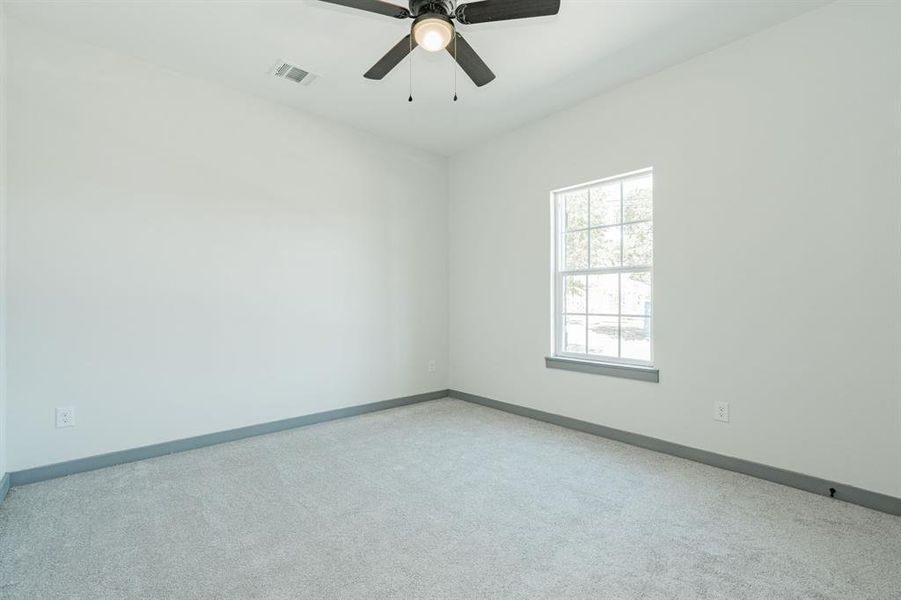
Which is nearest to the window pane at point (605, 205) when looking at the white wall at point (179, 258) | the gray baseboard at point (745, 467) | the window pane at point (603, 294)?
the window pane at point (603, 294)

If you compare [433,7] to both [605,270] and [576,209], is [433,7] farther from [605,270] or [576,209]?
[605,270]

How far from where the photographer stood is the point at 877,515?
2.34m

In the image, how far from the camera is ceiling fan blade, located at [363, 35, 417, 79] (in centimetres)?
237

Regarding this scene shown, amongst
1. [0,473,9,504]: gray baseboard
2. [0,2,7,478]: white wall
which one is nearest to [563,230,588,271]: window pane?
[0,2,7,478]: white wall

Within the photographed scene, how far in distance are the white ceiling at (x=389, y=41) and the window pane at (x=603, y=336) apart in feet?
6.22

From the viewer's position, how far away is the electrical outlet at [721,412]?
2.99m

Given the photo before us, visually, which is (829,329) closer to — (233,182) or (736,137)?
(736,137)

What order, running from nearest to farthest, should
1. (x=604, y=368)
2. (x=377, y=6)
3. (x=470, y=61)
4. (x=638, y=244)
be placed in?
(x=377, y=6), (x=470, y=61), (x=638, y=244), (x=604, y=368)

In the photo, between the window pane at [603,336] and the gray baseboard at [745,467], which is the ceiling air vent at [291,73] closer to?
the window pane at [603,336]

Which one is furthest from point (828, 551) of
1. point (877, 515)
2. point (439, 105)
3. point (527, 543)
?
point (439, 105)

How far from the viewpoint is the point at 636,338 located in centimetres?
358

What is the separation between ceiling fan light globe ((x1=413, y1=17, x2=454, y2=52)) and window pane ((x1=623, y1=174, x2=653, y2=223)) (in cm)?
205

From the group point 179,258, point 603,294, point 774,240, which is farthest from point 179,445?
point 774,240

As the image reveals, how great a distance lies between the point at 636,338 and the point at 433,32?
8.68ft
